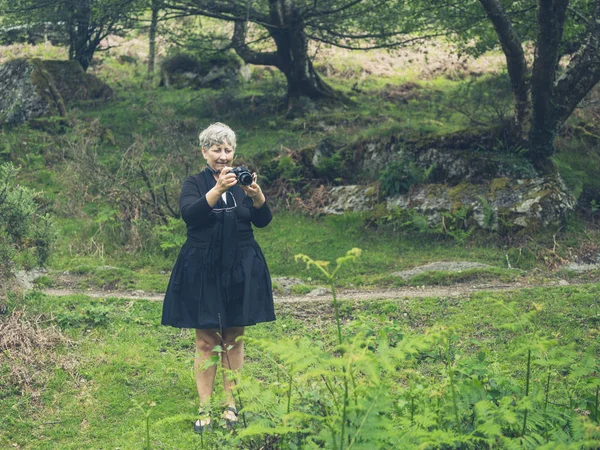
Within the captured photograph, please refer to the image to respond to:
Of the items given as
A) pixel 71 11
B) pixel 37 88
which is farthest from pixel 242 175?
pixel 37 88

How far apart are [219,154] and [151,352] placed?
9.99ft

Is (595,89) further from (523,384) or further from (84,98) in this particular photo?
(523,384)

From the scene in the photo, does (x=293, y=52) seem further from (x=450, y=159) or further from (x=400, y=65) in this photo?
(x=400, y=65)

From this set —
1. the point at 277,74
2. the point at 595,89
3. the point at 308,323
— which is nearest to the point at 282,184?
the point at 308,323

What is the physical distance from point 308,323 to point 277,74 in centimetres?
1813

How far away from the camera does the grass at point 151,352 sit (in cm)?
596

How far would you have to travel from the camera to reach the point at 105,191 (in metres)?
13.9

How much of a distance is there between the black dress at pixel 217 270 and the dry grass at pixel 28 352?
6.24 ft

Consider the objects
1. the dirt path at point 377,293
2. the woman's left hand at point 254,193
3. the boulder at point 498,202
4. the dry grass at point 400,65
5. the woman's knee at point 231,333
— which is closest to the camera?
the woman's left hand at point 254,193

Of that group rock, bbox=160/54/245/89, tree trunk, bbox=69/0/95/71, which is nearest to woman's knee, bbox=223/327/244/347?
tree trunk, bbox=69/0/95/71

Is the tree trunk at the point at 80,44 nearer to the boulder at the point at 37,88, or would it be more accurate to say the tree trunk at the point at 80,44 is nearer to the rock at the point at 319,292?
the boulder at the point at 37,88

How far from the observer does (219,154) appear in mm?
5613

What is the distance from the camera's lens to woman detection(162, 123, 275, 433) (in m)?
5.51

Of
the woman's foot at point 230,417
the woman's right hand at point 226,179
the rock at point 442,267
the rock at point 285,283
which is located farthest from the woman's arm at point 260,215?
the rock at point 442,267
